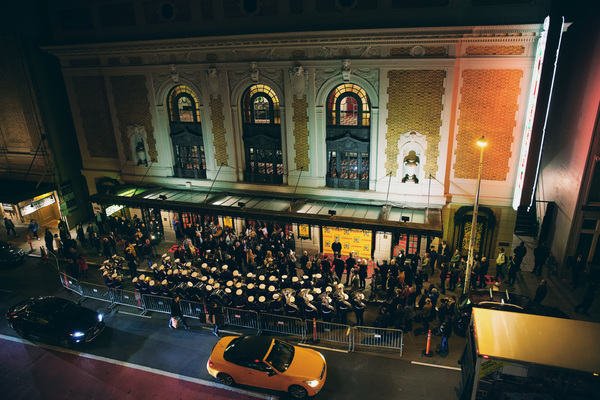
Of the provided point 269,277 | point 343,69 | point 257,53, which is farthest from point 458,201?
point 257,53

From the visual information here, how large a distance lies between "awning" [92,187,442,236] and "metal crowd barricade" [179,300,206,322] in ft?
19.2

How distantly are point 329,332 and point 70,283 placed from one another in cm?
1314

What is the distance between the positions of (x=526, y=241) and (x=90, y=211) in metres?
30.0

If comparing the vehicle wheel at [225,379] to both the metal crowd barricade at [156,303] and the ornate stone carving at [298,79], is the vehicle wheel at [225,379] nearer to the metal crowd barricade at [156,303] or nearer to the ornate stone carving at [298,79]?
the metal crowd barricade at [156,303]

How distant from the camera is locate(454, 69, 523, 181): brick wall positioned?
17031mm

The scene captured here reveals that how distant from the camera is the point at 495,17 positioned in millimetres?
16406

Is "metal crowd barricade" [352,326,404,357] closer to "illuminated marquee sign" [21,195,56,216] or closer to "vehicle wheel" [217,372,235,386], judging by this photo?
"vehicle wheel" [217,372,235,386]

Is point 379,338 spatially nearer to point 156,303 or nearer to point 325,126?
point 156,303

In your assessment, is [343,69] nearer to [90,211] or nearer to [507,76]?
[507,76]

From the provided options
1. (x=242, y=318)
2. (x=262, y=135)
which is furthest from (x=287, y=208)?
(x=242, y=318)

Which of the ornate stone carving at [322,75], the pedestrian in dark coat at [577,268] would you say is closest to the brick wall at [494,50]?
the ornate stone carving at [322,75]

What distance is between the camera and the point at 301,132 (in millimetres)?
20391

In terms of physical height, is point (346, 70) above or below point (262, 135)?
above

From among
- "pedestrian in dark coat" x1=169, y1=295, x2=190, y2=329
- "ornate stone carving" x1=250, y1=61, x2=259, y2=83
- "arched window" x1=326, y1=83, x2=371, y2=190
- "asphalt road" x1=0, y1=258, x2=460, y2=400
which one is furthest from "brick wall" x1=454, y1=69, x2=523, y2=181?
"pedestrian in dark coat" x1=169, y1=295, x2=190, y2=329
